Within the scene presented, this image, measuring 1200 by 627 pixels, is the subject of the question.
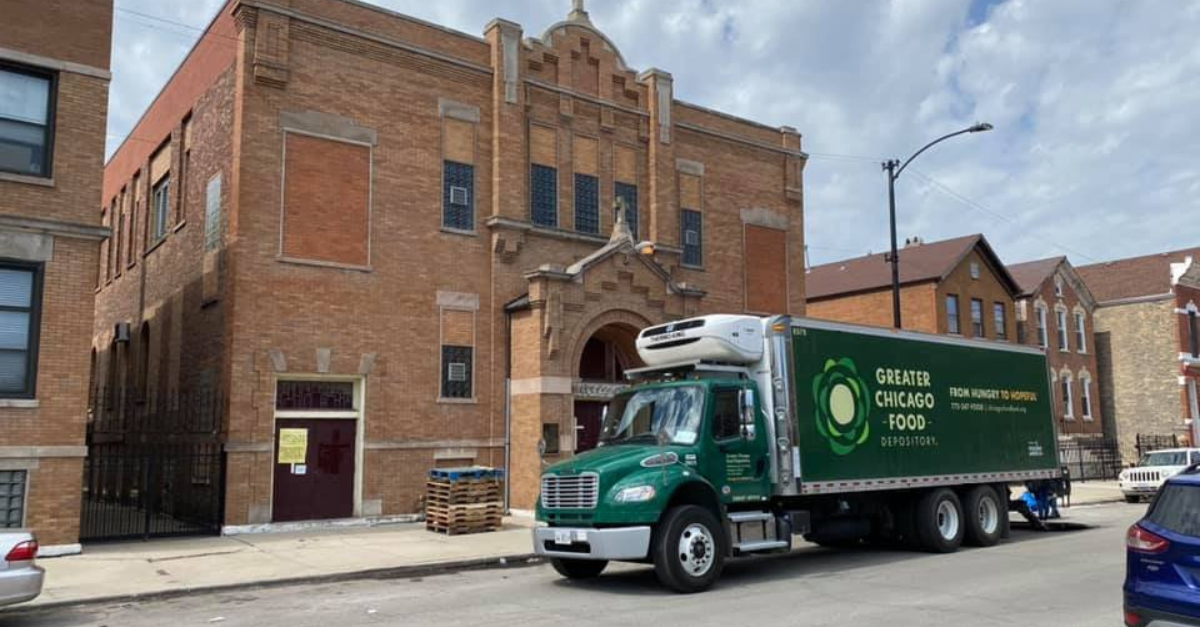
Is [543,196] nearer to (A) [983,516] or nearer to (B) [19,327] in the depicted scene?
(B) [19,327]

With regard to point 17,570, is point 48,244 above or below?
above

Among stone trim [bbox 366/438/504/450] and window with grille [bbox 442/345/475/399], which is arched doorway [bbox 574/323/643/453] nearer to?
stone trim [bbox 366/438/504/450]

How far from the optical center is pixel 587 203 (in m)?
23.2

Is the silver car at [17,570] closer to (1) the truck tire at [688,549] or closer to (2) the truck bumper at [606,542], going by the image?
(2) the truck bumper at [606,542]

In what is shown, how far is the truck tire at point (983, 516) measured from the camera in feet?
50.0

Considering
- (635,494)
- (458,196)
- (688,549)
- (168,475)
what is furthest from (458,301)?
(688,549)

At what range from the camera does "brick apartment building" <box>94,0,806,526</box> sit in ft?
59.7

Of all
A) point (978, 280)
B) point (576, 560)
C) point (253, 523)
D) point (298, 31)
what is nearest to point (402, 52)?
point (298, 31)

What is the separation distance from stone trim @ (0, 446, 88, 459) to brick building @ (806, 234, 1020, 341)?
29.9m

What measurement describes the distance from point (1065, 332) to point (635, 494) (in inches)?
1585

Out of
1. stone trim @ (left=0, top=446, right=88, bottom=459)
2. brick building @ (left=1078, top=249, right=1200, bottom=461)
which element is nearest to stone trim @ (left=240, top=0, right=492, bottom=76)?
stone trim @ (left=0, top=446, right=88, bottom=459)

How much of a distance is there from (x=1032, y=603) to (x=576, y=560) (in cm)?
545

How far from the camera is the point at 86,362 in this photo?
14.6 m

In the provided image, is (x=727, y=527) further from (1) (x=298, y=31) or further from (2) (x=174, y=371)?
(2) (x=174, y=371)
